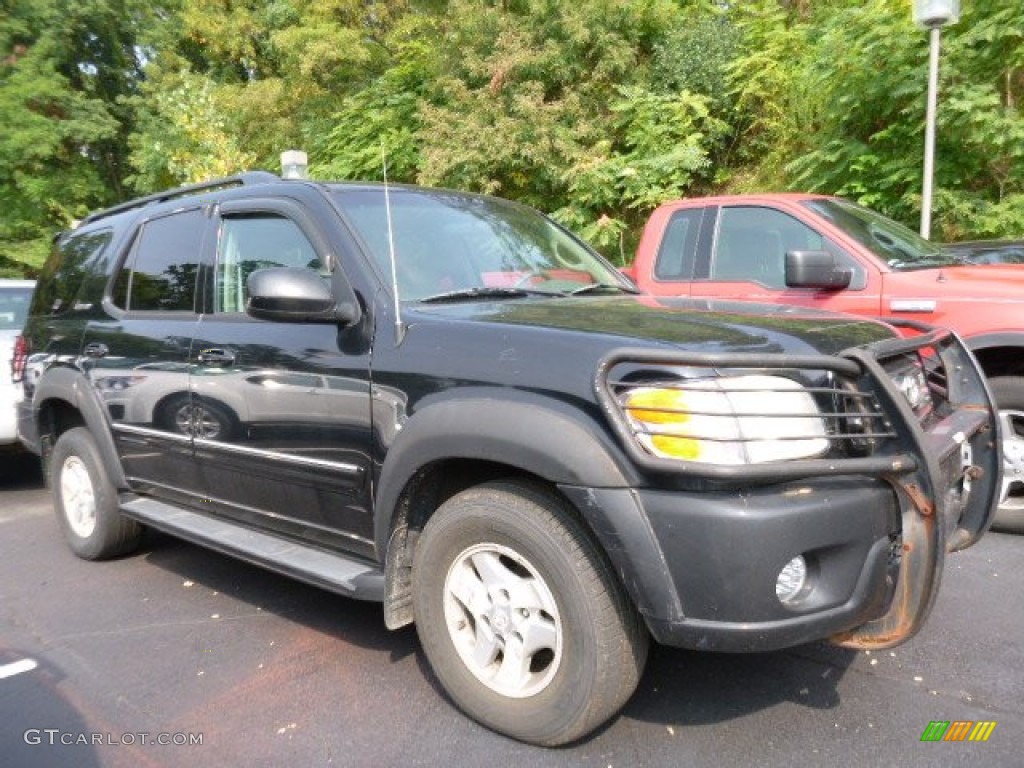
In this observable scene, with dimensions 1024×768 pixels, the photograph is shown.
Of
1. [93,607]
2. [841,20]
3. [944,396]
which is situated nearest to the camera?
[944,396]

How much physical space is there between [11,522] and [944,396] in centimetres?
575

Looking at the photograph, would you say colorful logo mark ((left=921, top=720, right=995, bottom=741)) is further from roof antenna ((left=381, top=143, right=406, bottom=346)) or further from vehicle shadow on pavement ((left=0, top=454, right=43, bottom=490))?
vehicle shadow on pavement ((left=0, top=454, right=43, bottom=490))

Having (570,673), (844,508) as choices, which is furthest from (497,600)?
(844,508)

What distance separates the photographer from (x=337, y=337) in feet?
9.75

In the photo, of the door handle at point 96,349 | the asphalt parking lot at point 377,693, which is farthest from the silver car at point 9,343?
A: the asphalt parking lot at point 377,693

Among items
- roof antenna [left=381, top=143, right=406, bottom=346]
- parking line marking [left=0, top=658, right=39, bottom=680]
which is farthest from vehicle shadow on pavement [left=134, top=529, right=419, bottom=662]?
roof antenna [left=381, top=143, right=406, bottom=346]

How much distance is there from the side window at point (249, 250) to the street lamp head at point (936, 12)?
5688mm

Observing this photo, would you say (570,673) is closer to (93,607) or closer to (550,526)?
(550,526)

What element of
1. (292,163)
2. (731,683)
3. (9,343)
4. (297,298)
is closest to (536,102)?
(292,163)

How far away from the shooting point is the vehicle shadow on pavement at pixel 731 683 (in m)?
2.75

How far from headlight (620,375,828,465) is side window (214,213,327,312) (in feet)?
5.54

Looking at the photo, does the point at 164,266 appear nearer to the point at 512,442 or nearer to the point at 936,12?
the point at 512,442

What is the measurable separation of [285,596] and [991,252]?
5.39m

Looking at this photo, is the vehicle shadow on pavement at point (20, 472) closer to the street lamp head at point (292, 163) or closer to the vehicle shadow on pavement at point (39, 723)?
the street lamp head at point (292, 163)
